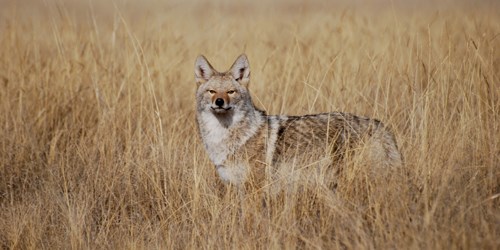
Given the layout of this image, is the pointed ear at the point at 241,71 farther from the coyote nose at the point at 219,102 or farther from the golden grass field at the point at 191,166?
the golden grass field at the point at 191,166

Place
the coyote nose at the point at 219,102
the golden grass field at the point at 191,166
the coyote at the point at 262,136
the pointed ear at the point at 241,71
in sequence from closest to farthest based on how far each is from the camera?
1. the golden grass field at the point at 191,166
2. the coyote at the point at 262,136
3. the coyote nose at the point at 219,102
4. the pointed ear at the point at 241,71

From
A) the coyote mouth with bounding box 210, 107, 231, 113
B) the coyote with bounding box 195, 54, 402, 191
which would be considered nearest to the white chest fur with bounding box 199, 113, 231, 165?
the coyote with bounding box 195, 54, 402, 191

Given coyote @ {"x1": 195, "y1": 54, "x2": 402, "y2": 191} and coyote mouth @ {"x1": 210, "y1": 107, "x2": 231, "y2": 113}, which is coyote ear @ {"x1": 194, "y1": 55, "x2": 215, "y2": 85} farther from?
coyote mouth @ {"x1": 210, "y1": 107, "x2": 231, "y2": 113}

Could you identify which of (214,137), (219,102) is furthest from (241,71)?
(214,137)

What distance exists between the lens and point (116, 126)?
5199mm

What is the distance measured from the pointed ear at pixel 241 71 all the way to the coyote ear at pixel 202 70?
183 millimetres

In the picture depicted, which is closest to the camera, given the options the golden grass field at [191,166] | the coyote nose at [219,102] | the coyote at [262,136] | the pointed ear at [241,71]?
the golden grass field at [191,166]

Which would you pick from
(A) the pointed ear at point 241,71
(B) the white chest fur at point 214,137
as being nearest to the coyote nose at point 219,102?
(B) the white chest fur at point 214,137

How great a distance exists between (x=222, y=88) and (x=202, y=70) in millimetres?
324

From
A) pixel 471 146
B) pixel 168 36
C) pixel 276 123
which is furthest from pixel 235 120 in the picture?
pixel 168 36

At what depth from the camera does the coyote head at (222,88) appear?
441 centimetres

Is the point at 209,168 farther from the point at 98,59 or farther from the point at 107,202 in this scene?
the point at 98,59

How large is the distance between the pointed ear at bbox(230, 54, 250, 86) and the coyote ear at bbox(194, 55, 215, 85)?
18 cm

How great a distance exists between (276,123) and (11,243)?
83.6 inches
